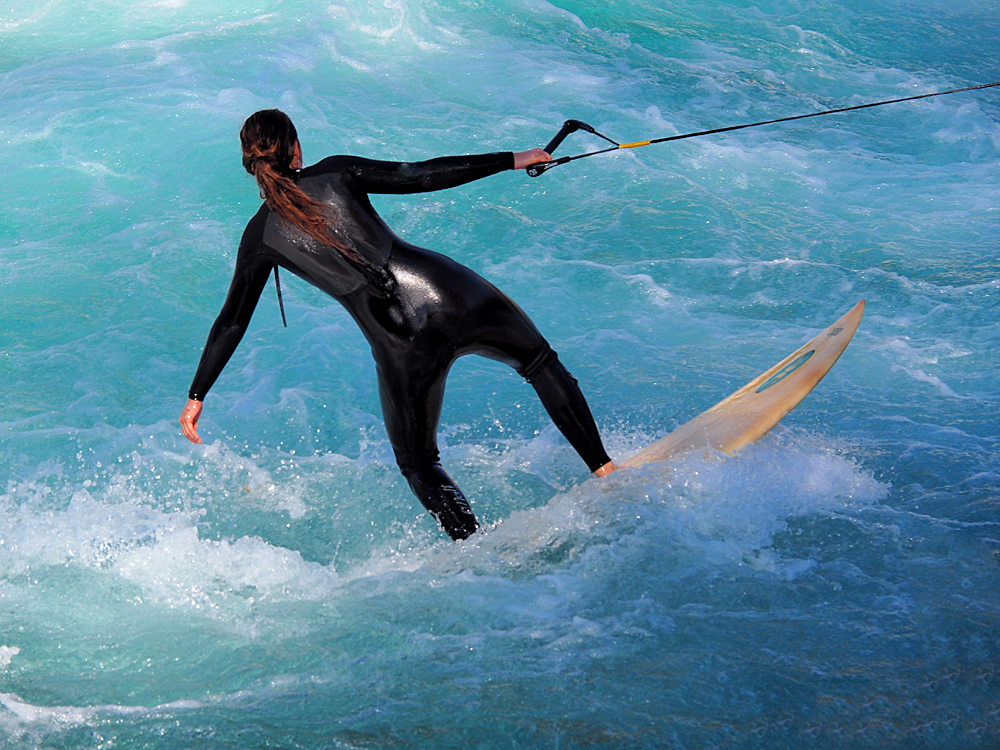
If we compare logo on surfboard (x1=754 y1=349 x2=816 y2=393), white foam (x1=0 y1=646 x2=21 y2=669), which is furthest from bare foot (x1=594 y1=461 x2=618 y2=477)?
white foam (x1=0 y1=646 x2=21 y2=669)

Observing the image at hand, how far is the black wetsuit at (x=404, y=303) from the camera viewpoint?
9.24 ft

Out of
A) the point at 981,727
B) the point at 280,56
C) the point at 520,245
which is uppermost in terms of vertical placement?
the point at 280,56

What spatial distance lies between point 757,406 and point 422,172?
5.67 ft

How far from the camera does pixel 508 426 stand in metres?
4.18

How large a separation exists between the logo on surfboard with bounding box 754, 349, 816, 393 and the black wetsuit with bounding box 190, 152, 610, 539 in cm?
123

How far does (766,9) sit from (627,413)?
8.08m

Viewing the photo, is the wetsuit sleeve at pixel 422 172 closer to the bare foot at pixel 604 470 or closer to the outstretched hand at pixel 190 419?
the outstretched hand at pixel 190 419

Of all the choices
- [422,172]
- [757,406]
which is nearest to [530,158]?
[422,172]

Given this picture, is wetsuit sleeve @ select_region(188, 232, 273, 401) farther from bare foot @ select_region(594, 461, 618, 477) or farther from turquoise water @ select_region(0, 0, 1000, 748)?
bare foot @ select_region(594, 461, 618, 477)

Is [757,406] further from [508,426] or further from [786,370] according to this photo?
[508,426]

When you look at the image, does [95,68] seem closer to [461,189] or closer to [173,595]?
[461,189]

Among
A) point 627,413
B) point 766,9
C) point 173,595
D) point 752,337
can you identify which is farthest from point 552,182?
point 766,9

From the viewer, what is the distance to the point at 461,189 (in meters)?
6.43

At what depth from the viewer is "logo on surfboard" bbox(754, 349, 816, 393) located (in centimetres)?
398
